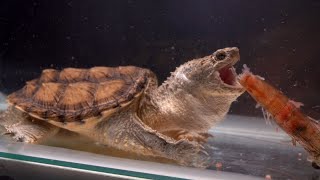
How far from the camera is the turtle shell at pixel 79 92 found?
1783mm

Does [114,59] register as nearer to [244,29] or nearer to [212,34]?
[212,34]

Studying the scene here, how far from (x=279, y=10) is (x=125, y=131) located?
129cm

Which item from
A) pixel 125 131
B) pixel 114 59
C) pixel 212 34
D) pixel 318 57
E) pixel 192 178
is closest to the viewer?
pixel 192 178

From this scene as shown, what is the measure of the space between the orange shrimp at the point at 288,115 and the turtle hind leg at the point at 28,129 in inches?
36.9

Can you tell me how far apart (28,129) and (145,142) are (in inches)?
22.6

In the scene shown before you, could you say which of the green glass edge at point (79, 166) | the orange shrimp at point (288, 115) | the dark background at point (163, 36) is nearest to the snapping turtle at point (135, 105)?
the orange shrimp at point (288, 115)

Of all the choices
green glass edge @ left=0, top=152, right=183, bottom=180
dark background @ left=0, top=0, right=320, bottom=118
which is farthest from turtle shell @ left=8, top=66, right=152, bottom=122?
dark background @ left=0, top=0, right=320, bottom=118

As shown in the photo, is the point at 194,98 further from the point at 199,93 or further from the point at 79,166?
the point at 79,166

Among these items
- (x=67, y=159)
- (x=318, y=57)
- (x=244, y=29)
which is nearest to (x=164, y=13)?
(x=244, y=29)

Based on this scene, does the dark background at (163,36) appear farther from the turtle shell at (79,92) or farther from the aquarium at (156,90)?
the turtle shell at (79,92)

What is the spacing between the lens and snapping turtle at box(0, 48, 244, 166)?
5.72 feet

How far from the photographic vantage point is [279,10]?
8.13 ft

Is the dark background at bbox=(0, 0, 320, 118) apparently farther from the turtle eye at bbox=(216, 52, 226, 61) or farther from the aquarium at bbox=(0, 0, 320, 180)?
the turtle eye at bbox=(216, 52, 226, 61)

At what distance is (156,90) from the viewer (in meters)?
1.98
